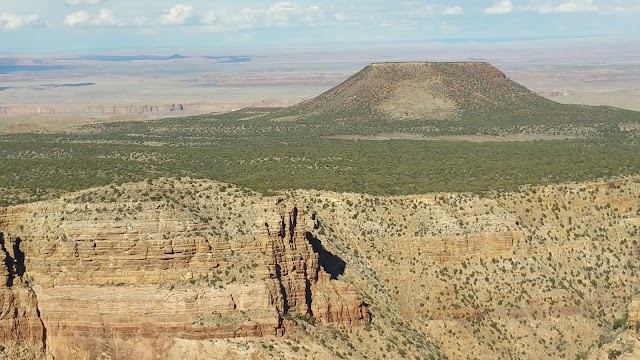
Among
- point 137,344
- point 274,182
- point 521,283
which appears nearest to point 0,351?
point 137,344

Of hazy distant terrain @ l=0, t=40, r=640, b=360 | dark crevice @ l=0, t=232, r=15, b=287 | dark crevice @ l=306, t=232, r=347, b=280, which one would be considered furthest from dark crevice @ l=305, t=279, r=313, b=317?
dark crevice @ l=0, t=232, r=15, b=287

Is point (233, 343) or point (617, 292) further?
point (617, 292)

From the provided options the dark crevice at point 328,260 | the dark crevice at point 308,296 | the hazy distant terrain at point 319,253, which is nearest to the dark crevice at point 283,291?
the hazy distant terrain at point 319,253

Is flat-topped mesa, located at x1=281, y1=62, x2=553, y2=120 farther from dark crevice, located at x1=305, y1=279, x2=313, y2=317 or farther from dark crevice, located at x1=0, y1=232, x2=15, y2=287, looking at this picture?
dark crevice, located at x1=0, y1=232, x2=15, y2=287

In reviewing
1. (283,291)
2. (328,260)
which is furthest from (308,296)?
(328,260)

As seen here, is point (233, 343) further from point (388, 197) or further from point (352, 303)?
point (388, 197)

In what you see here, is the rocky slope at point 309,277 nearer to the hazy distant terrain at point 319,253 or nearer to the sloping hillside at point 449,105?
the hazy distant terrain at point 319,253
